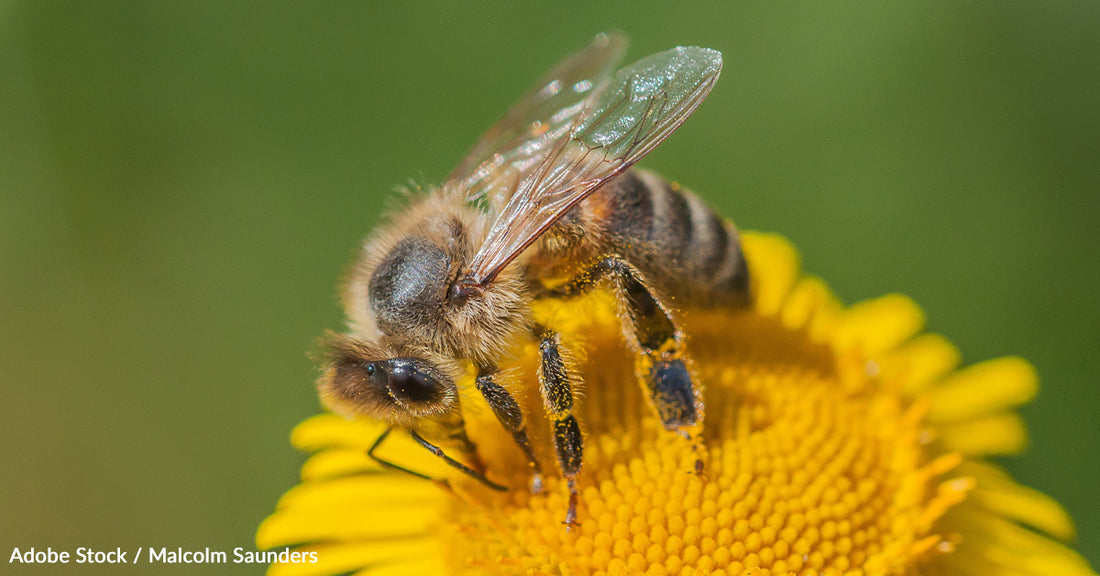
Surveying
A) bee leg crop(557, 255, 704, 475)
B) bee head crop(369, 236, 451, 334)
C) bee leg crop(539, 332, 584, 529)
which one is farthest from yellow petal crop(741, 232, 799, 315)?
bee head crop(369, 236, 451, 334)

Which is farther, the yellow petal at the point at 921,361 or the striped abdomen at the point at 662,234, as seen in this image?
the yellow petal at the point at 921,361

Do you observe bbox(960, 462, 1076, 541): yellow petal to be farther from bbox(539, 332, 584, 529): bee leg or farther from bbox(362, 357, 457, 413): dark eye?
bbox(362, 357, 457, 413): dark eye

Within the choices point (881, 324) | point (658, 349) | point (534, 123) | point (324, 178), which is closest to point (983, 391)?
point (881, 324)

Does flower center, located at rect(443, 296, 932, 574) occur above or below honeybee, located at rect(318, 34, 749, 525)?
below

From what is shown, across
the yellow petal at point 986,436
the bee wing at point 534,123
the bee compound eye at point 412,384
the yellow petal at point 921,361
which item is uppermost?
the bee wing at point 534,123

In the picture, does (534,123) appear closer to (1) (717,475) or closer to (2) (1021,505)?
(1) (717,475)

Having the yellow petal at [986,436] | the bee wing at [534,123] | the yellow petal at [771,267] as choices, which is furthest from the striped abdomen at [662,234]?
the yellow petal at [986,436]

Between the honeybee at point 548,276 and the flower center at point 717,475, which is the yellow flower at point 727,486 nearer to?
the flower center at point 717,475
